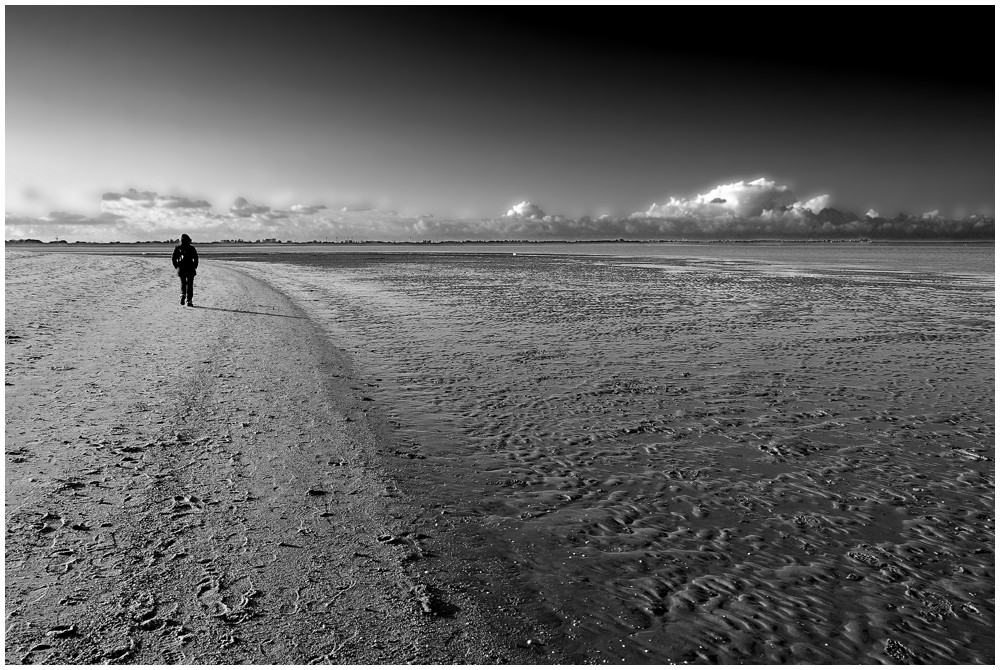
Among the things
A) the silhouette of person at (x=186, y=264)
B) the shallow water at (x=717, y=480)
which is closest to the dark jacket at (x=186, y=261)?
the silhouette of person at (x=186, y=264)

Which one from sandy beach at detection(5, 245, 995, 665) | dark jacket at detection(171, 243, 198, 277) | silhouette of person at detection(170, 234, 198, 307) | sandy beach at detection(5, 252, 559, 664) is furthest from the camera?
dark jacket at detection(171, 243, 198, 277)

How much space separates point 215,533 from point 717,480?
16.4ft

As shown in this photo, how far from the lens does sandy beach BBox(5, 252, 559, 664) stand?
3.57 m

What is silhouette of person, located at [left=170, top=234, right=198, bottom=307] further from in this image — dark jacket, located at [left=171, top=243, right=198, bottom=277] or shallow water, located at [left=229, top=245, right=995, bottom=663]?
shallow water, located at [left=229, top=245, right=995, bottom=663]

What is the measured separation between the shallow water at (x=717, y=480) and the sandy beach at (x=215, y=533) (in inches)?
23.0

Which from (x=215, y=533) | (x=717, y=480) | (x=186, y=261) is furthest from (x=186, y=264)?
(x=717, y=480)

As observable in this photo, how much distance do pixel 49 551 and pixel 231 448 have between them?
7.69 ft

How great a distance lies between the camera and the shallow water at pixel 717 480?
3.98 metres

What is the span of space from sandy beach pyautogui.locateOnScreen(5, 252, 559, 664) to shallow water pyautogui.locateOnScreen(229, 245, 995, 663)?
1.91 ft

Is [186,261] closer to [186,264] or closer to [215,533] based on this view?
[186,264]

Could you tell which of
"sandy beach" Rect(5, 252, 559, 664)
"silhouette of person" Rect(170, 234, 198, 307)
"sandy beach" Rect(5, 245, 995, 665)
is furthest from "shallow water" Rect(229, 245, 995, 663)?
"silhouette of person" Rect(170, 234, 198, 307)

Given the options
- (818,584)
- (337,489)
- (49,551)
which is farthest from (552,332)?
(49,551)

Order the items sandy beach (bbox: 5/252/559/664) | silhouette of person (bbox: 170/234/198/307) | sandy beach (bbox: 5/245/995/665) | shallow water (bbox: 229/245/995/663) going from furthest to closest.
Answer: silhouette of person (bbox: 170/234/198/307)
shallow water (bbox: 229/245/995/663)
sandy beach (bbox: 5/245/995/665)
sandy beach (bbox: 5/252/559/664)

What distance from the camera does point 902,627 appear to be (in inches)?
155
